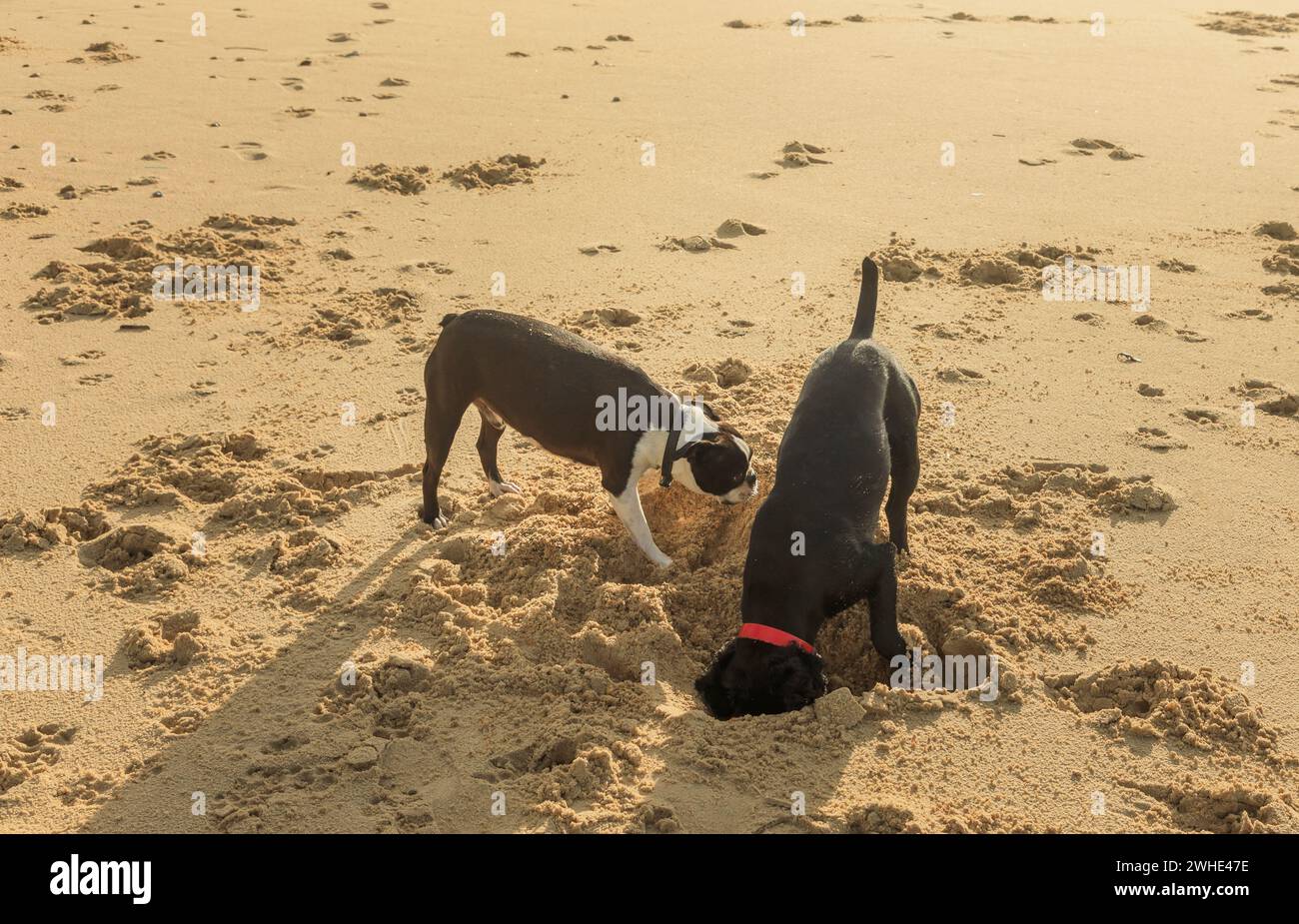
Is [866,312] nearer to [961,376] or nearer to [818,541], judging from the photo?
[818,541]

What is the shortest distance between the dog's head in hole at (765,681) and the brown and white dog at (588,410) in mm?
929

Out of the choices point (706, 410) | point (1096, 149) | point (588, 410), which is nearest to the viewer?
point (588, 410)

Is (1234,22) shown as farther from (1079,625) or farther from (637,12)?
(1079,625)

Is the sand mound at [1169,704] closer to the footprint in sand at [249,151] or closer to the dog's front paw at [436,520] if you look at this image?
the dog's front paw at [436,520]

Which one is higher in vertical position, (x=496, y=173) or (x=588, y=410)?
(x=496, y=173)

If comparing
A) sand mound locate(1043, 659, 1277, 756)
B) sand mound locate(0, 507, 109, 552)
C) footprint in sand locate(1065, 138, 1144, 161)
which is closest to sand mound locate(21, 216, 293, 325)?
sand mound locate(0, 507, 109, 552)

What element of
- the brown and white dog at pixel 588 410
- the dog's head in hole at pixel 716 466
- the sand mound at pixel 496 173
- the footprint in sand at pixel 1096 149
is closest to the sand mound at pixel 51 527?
the brown and white dog at pixel 588 410

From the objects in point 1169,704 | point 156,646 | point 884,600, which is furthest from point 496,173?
point 1169,704

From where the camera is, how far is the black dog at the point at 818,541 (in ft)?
13.4

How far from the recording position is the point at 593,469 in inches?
229

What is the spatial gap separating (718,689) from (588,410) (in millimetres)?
1367

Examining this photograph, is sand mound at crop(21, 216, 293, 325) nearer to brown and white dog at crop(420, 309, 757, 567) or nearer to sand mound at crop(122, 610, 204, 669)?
brown and white dog at crop(420, 309, 757, 567)

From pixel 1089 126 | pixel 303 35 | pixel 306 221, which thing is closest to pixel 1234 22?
pixel 1089 126

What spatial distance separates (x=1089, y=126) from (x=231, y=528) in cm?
832
